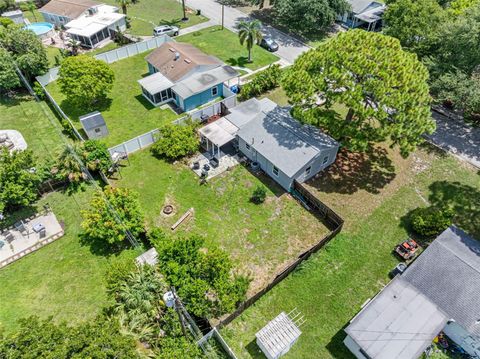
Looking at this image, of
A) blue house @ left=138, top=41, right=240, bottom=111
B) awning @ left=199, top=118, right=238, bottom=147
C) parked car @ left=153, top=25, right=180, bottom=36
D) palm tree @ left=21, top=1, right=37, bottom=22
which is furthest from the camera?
palm tree @ left=21, top=1, right=37, bottom=22

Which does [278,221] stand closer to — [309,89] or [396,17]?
[309,89]

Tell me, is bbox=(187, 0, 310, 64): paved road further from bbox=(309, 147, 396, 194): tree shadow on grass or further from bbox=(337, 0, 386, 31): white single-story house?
bbox=(309, 147, 396, 194): tree shadow on grass

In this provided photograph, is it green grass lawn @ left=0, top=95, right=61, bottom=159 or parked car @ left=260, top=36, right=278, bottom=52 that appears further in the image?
parked car @ left=260, top=36, right=278, bottom=52

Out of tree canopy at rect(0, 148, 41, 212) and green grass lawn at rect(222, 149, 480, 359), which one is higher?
tree canopy at rect(0, 148, 41, 212)

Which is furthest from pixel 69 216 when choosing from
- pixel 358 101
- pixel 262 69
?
pixel 262 69

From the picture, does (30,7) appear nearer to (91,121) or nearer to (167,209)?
(91,121)

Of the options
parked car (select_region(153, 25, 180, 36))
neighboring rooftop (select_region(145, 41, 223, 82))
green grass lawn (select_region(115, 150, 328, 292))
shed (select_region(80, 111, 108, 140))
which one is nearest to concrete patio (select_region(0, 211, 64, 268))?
green grass lawn (select_region(115, 150, 328, 292))

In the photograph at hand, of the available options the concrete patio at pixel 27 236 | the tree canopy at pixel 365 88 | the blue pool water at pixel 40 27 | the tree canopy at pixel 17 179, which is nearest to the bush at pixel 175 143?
the tree canopy at pixel 365 88
